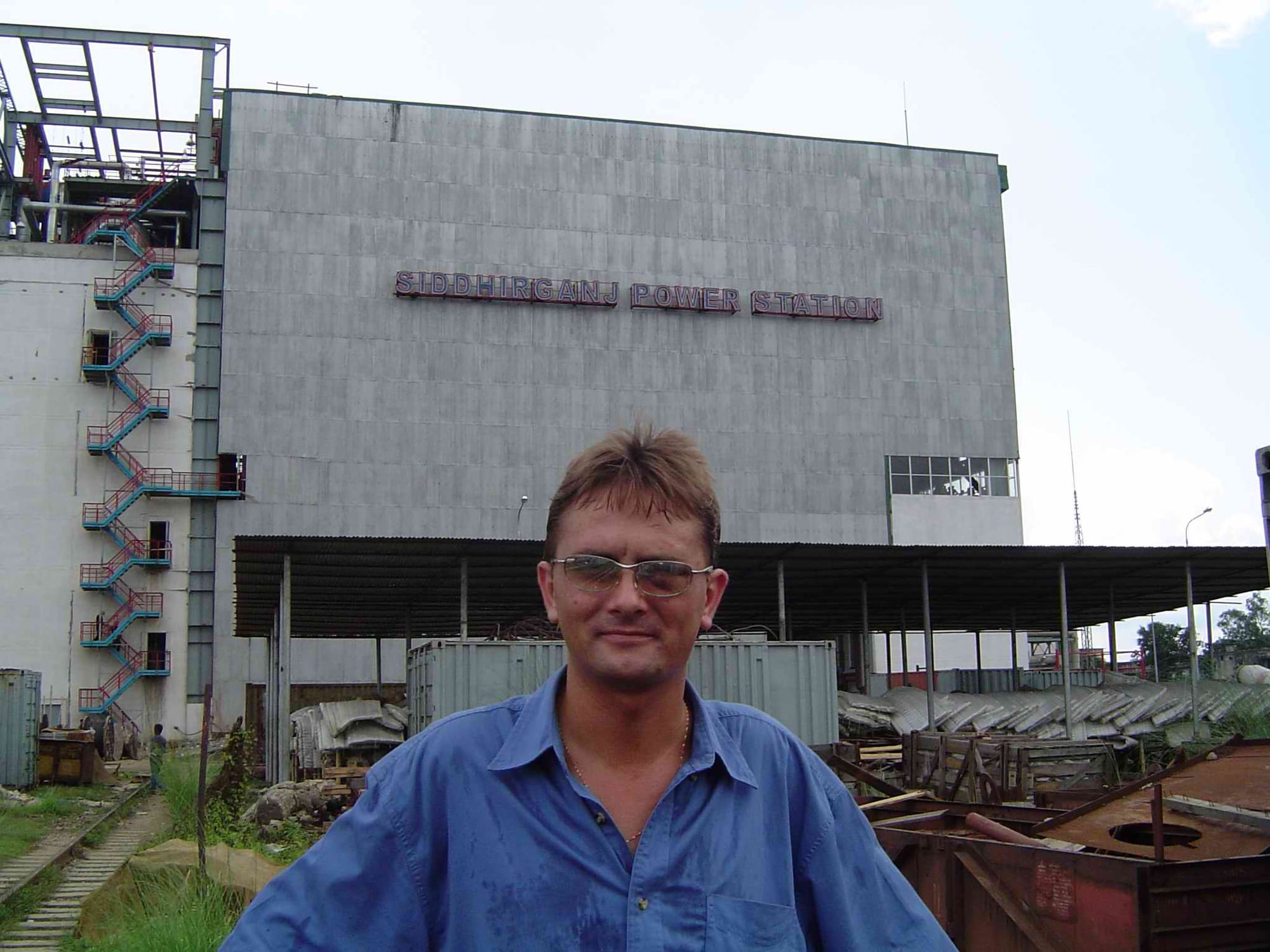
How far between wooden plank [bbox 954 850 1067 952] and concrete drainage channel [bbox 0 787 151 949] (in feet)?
25.8

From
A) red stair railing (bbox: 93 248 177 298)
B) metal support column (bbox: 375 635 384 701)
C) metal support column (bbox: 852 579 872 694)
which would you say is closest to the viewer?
metal support column (bbox: 852 579 872 694)

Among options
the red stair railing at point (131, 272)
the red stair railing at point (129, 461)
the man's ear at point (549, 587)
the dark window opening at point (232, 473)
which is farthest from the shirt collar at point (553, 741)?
the red stair railing at point (131, 272)

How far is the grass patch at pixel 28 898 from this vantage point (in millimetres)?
11742

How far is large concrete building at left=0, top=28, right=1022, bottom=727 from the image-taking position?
126ft

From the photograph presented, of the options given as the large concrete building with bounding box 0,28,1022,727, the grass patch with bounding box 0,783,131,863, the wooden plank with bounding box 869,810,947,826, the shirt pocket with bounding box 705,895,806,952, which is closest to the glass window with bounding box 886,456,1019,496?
the large concrete building with bounding box 0,28,1022,727

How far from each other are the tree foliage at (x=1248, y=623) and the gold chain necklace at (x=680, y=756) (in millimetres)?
89412

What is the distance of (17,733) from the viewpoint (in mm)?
24641

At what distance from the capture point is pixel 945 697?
93.0ft

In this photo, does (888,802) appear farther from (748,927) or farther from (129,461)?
(129,461)

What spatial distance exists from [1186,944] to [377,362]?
115ft

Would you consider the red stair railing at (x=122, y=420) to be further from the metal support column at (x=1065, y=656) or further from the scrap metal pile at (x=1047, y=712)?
the metal support column at (x=1065, y=656)

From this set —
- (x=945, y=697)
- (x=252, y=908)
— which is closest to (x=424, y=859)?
(x=252, y=908)

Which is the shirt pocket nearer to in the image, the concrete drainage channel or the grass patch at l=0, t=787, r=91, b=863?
the concrete drainage channel

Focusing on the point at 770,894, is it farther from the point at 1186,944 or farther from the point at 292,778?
the point at 292,778
